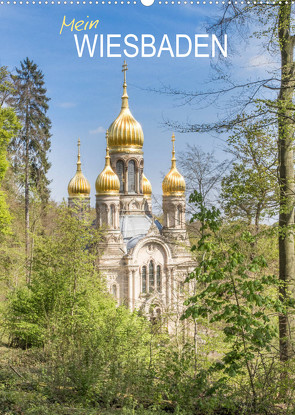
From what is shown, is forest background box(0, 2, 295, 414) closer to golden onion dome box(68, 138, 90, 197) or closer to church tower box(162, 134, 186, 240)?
church tower box(162, 134, 186, 240)

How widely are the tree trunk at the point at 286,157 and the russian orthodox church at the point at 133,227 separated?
1820 centimetres

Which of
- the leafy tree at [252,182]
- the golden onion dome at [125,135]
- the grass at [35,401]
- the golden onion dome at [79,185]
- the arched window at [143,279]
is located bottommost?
the grass at [35,401]

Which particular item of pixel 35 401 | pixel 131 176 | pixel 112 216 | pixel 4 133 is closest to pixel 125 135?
pixel 131 176

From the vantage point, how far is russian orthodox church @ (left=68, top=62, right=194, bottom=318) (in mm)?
30188

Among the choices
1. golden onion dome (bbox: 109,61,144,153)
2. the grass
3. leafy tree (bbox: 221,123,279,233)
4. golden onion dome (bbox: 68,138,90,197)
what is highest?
golden onion dome (bbox: 109,61,144,153)

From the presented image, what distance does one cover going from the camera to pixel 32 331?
12.2 metres

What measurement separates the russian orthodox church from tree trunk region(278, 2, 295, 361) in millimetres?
18196

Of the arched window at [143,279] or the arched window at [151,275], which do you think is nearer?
the arched window at [143,279]

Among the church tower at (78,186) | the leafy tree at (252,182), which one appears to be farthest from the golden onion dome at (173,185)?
the leafy tree at (252,182)

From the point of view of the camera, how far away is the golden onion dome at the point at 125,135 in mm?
35562

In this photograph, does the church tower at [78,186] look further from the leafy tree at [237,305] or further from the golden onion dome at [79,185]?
the leafy tree at [237,305]

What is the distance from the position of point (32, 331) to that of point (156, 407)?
684 centimetres

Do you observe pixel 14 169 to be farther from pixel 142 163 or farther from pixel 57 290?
pixel 57 290

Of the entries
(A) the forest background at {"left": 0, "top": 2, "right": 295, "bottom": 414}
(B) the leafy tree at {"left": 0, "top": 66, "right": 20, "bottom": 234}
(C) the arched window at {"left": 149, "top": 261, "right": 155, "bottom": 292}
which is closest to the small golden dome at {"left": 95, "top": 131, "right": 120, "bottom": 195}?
(C) the arched window at {"left": 149, "top": 261, "right": 155, "bottom": 292}
